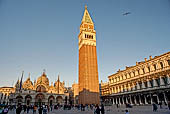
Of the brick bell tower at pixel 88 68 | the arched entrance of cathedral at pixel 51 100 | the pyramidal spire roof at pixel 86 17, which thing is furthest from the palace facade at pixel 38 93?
the pyramidal spire roof at pixel 86 17

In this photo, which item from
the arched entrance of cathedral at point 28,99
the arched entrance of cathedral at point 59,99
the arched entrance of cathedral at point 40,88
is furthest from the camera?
the arched entrance of cathedral at point 59,99

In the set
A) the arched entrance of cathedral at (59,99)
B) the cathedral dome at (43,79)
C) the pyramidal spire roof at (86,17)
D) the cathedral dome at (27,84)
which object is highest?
the pyramidal spire roof at (86,17)

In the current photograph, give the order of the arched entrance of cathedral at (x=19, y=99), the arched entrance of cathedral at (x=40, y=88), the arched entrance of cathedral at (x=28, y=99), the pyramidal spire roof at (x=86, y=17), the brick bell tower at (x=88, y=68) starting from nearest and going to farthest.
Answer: the brick bell tower at (x=88, y=68)
the arched entrance of cathedral at (x=19, y=99)
the pyramidal spire roof at (x=86, y=17)
the arched entrance of cathedral at (x=28, y=99)
the arched entrance of cathedral at (x=40, y=88)

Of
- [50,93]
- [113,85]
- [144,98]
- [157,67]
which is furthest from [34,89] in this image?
[157,67]

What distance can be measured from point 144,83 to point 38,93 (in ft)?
133

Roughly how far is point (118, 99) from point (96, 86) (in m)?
8.83

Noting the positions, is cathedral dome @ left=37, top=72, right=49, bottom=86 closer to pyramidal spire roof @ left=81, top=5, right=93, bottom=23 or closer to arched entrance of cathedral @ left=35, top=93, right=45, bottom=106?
arched entrance of cathedral @ left=35, top=93, right=45, bottom=106

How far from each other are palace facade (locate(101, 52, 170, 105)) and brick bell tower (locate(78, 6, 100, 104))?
7566mm

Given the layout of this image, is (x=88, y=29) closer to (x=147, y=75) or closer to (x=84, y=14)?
(x=84, y=14)

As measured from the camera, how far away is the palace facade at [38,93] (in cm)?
5107

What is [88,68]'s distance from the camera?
43625 millimetres

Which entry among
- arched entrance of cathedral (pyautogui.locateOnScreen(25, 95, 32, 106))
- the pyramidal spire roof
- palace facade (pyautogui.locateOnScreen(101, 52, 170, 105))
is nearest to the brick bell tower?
the pyramidal spire roof

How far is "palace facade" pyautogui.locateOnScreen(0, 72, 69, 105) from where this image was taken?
51.1 meters

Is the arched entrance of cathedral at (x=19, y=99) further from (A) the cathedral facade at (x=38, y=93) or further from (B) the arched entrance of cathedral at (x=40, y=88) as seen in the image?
(B) the arched entrance of cathedral at (x=40, y=88)
